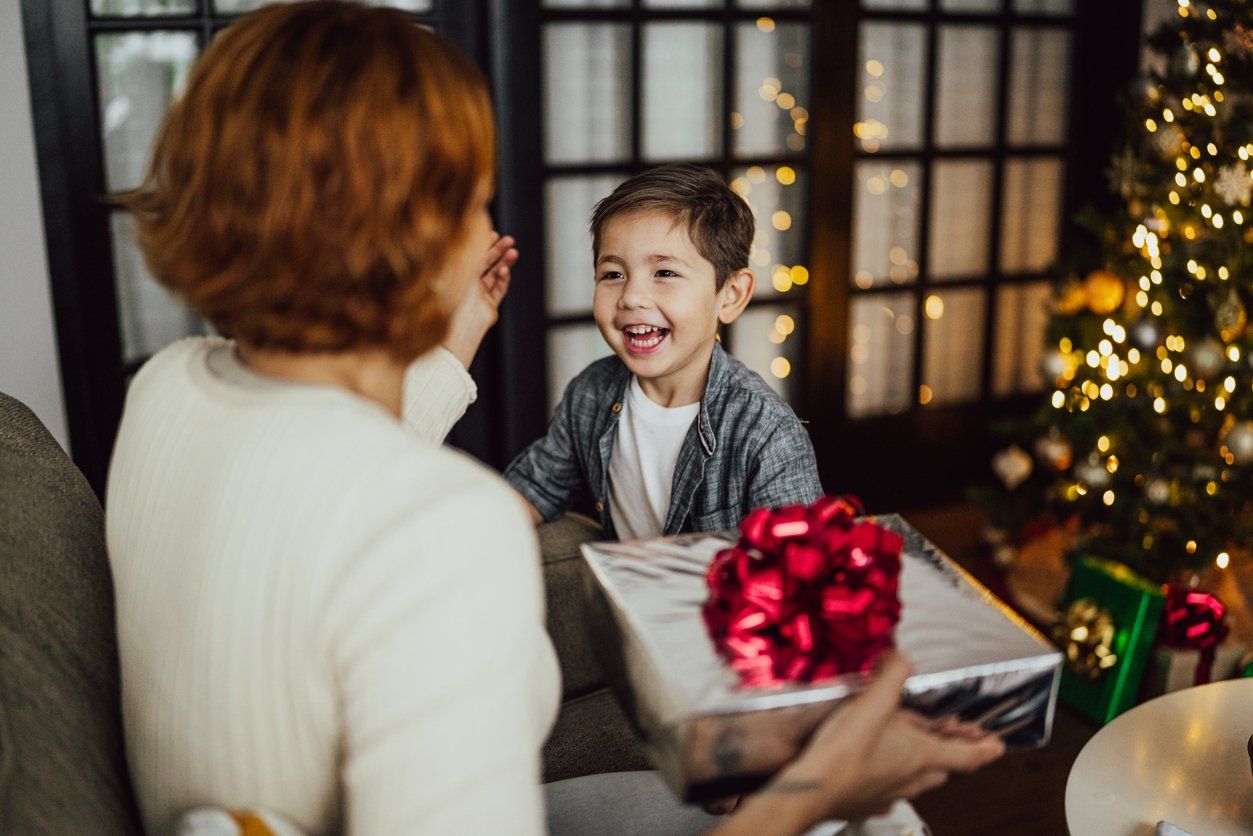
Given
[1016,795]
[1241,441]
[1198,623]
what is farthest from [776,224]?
[1016,795]

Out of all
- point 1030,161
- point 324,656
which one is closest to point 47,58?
point 324,656

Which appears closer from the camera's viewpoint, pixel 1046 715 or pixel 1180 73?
pixel 1046 715

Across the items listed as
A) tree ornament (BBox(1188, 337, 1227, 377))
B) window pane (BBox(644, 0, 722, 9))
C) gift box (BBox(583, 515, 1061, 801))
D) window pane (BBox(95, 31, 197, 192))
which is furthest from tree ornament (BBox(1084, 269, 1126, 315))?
window pane (BBox(95, 31, 197, 192))

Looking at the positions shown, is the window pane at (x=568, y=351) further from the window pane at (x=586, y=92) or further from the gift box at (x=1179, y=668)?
the gift box at (x=1179, y=668)

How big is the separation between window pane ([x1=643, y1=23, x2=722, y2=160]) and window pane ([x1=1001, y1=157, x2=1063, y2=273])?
1083 millimetres

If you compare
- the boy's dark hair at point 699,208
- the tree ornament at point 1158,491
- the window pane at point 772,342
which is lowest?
the tree ornament at point 1158,491

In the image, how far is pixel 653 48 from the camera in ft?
9.52

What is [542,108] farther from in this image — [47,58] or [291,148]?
[291,148]

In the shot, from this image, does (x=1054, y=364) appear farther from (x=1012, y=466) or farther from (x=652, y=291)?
(x=652, y=291)

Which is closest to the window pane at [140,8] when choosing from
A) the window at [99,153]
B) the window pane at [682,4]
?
→ the window at [99,153]

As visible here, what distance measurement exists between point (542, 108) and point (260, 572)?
2.24 meters

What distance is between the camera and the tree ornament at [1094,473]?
2.67 meters

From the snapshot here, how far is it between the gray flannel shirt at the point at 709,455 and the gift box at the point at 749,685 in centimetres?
56

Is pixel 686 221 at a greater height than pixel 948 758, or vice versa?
pixel 686 221
